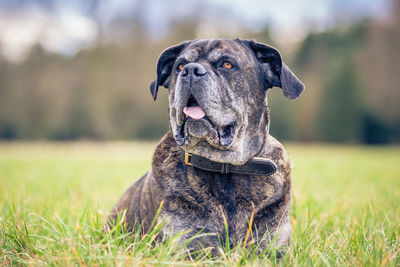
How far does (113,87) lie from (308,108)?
14878 mm

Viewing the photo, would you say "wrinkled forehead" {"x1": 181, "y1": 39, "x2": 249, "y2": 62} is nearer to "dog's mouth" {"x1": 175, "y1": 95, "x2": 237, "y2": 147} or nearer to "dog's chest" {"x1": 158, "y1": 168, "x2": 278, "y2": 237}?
"dog's mouth" {"x1": 175, "y1": 95, "x2": 237, "y2": 147}

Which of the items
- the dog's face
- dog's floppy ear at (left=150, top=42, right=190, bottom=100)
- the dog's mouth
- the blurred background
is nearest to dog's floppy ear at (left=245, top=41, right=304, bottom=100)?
the dog's face

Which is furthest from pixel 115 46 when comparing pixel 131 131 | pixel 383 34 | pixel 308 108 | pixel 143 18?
pixel 383 34

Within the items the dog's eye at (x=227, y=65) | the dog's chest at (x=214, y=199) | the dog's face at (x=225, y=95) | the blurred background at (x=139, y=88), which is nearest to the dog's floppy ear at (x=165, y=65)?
the dog's face at (x=225, y=95)

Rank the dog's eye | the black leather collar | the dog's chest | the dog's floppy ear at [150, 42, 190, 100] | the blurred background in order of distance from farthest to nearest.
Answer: the blurred background → the dog's floppy ear at [150, 42, 190, 100] → the dog's eye → the black leather collar → the dog's chest

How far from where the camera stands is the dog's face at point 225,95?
265 cm

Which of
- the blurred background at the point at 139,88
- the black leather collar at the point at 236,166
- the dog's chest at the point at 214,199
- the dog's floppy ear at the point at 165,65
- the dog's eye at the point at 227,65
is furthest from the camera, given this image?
the blurred background at the point at 139,88

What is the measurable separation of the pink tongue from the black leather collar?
291 millimetres

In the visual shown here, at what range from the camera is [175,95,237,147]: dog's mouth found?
2.68 m

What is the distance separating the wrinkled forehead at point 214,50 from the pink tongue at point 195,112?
43cm

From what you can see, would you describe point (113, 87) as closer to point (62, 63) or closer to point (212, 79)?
point (62, 63)

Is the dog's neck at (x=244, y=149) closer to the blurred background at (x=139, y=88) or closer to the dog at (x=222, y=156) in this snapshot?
the dog at (x=222, y=156)

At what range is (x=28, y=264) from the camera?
204 cm

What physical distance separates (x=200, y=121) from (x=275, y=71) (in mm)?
851
